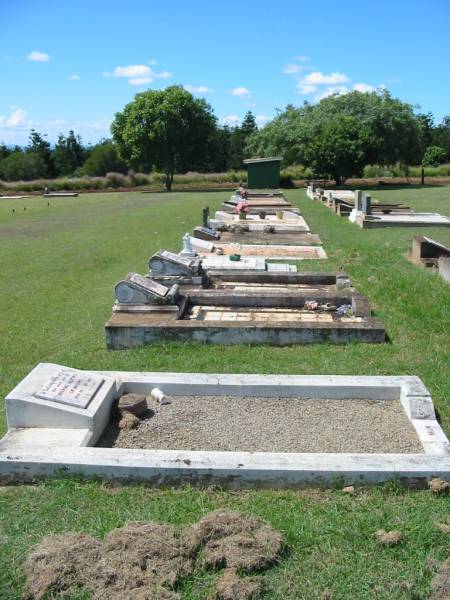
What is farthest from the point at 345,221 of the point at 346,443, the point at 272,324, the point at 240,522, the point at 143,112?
the point at 143,112

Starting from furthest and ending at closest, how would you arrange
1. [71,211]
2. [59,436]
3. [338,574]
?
[71,211], [59,436], [338,574]

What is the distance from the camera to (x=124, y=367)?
6203 mm

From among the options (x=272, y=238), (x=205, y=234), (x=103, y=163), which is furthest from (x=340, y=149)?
(x=103, y=163)

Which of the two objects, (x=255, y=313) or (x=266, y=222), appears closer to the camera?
(x=255, y=313)

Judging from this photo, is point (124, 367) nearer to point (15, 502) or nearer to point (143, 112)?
point (15, 502)

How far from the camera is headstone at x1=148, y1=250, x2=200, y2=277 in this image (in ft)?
29.9

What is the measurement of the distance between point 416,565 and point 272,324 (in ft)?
12.8

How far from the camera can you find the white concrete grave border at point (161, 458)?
381cm

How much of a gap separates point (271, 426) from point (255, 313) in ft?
11.5

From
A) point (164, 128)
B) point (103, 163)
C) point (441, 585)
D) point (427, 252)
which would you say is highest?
point (164, 128)

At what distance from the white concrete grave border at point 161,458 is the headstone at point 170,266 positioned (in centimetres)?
437

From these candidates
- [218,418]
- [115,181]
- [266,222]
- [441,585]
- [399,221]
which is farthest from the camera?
[115,181]

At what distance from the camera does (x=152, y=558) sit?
123 inches

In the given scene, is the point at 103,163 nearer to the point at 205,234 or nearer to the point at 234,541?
the point at 205,234
